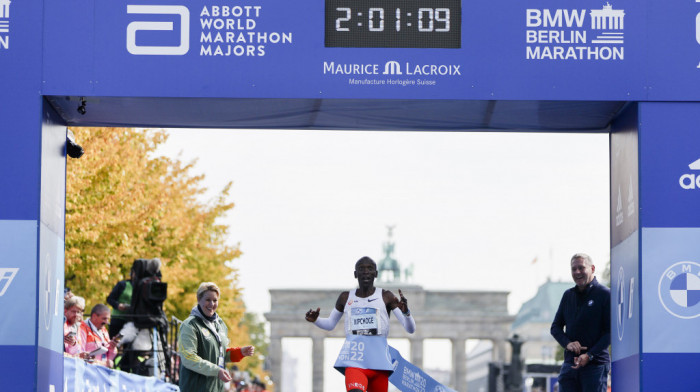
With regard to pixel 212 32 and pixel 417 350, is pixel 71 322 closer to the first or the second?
pixel 212 32

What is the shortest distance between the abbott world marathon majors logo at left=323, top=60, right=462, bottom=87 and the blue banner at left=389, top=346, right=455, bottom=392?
8.68ft

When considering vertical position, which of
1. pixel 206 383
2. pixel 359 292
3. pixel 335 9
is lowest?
pixel 206 383

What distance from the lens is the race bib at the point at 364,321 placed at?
12570mm

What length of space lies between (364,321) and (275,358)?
81.3 meters

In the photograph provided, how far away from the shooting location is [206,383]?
12.6m

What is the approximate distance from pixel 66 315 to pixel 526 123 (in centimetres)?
573

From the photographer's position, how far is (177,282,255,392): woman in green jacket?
1233cm

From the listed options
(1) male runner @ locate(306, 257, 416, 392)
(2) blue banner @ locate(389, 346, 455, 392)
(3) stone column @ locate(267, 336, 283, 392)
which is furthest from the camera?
(3) stone column @ locate(267, 336, 283, 392)

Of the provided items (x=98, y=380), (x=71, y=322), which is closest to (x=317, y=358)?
(x=71, y=322)

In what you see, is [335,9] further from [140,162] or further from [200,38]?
[140,162]

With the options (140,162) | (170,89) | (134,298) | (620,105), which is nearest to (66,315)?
(134,298)

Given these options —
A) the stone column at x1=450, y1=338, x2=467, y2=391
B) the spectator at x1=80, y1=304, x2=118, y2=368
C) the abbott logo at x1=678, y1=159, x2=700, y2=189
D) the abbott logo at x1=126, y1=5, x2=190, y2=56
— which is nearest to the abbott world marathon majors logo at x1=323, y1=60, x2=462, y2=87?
the abbott logo at x1=126, y1=5, x2=190, y2=56

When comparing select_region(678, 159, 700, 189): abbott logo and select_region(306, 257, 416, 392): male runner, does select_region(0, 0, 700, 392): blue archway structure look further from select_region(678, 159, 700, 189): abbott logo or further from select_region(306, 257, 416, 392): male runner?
select_region(306, 257, 416, 392): male runner

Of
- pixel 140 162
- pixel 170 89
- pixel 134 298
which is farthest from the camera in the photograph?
pixel 140 162
